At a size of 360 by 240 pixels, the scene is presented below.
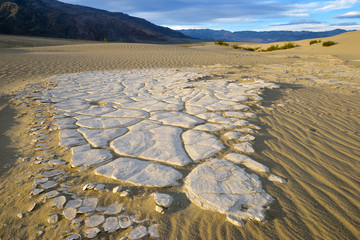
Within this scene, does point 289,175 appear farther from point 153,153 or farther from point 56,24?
point 56,24

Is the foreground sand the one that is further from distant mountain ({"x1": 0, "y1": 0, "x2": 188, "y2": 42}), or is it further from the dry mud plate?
distant mountain ({"x1": 0, "y1": 0, "x2": 188, "y2": 42})

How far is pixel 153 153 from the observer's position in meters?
2.16

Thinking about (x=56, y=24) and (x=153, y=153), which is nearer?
(x=153, y=153)

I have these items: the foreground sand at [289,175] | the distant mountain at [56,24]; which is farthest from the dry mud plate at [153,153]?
the distant mountain at [56,24]

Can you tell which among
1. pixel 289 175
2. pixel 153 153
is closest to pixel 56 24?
pixel 153 153

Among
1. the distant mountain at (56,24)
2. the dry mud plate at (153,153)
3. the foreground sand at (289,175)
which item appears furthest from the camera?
the distant mountain at (56,24)

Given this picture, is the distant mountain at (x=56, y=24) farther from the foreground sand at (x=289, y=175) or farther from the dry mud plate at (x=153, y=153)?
the dry mud plate at (x=153, y=153)

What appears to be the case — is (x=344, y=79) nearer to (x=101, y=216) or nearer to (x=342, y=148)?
(x=342, y=148)

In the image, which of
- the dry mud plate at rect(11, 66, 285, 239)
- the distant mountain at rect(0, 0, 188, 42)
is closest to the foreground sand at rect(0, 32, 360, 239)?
the dry mud plate at rect(11, 66, 285, 239)

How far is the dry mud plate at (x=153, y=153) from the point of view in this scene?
1473 millimetres

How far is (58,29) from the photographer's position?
40.2 meters

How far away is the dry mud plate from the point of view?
147 centimetres

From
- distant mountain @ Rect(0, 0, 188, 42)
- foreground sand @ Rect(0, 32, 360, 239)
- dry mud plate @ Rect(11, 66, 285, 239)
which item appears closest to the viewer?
foreground sand @ Rect(0, 32, 360, 239)

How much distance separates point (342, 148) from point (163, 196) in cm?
206
